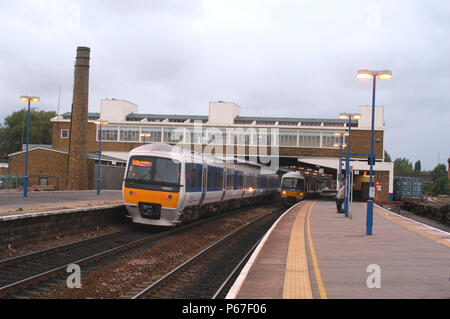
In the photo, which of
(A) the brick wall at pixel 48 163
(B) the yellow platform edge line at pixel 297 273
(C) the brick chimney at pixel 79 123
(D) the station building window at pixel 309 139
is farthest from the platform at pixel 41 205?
(D) the station building window at pixel 309 139

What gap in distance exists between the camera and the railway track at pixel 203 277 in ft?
29.8

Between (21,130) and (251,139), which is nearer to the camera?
(251,139)

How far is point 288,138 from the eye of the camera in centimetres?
5794

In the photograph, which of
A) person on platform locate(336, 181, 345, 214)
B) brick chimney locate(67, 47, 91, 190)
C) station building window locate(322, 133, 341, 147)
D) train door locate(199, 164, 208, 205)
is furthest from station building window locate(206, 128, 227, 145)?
train door locate(199, 164, 208, 205)

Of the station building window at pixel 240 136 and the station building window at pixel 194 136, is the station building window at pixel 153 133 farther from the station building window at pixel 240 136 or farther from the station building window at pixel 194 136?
the station building window at pixel 240 136

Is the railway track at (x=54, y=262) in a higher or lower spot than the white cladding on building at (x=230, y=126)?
lower

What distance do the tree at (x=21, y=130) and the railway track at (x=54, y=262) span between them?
275ft

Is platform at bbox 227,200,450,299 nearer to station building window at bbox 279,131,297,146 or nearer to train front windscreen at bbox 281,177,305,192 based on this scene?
train front windscreen at bbox 281,177,305,192

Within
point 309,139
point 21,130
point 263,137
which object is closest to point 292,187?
point 263,137

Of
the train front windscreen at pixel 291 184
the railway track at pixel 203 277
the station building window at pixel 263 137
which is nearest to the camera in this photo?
the railway track at pixel 203 277

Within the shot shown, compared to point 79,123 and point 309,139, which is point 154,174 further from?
point 309,139

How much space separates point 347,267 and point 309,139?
4890 cm
